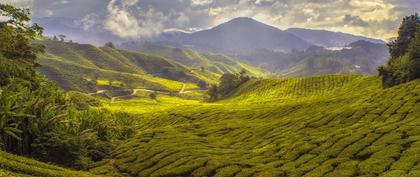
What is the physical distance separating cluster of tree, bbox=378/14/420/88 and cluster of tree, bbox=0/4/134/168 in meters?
64.6

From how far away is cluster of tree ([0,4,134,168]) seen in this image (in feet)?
155

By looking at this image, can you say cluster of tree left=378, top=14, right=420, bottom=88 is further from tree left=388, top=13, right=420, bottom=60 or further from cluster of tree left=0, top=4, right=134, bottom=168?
cluster of tree left=0, top=4, right=134, bottom=168

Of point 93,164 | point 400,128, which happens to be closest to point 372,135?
point 400,128

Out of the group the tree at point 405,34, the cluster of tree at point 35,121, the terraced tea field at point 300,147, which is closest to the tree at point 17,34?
the cluster of tree at point 35,121

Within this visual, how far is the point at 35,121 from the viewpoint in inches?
2032

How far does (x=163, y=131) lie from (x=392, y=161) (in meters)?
46.2

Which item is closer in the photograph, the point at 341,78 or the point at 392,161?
the point at 392,161

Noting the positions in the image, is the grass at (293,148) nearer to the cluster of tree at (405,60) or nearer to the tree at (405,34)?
the cluster of tree at (405,60)

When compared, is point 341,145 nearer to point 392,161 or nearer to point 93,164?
point 392,161

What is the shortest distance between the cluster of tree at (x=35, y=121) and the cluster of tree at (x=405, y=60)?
64.6 m

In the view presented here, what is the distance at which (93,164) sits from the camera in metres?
56.7

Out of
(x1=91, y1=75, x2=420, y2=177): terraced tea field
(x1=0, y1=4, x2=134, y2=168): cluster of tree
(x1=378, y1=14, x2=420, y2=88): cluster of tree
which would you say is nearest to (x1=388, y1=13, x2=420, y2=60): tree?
(x1=378, y1=14, x2=420, y2=88): cluster of tree

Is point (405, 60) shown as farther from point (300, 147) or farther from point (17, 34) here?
point (17, 34)

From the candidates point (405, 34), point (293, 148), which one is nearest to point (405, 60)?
point (405, 34)
